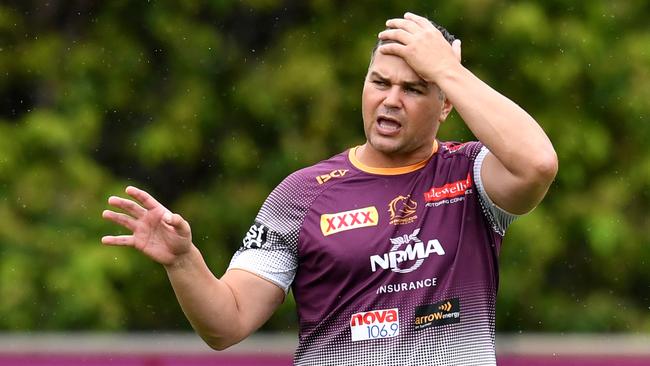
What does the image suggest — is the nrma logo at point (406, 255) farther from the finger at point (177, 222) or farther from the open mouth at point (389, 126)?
the finger at point (177, 222)

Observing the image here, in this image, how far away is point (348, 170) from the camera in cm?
491

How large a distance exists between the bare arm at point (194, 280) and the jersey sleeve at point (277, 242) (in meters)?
0.04

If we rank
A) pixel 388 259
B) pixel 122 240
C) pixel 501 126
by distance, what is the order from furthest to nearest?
1. pixel 388 259
2. pixel 501 126
3. pixel 122 240

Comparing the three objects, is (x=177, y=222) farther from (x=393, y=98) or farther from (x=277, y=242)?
(x=393, y=98)

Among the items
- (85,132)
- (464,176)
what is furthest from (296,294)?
(85,132)

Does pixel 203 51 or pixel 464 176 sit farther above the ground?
pixel 203 51

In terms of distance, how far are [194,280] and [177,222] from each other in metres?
0.23

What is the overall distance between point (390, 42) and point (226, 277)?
0.97 meters

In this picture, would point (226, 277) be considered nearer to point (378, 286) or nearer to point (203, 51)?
point (378, 286)

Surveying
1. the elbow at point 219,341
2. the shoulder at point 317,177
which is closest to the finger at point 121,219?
the elbow at point 219,341

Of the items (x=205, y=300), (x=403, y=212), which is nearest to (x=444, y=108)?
(x=403, y=212)

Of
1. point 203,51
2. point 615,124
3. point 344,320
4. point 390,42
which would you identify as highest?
point 203,51

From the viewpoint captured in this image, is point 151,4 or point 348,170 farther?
point 151,4

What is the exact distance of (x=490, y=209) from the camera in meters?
4.74
